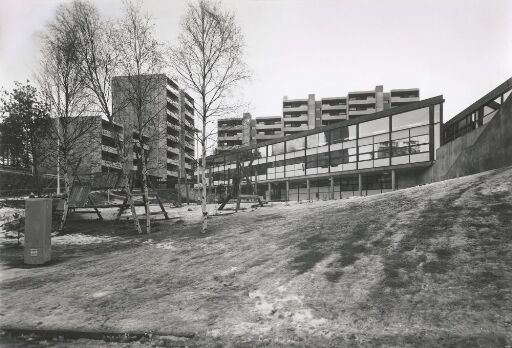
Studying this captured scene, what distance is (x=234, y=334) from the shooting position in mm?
4508

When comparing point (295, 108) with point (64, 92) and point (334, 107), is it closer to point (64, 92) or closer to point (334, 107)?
point (334, 107)

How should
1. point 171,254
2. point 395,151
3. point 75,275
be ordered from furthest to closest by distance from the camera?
Answer: point 395,151 < point 171,254 < point 75,275

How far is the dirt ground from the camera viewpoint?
4.37 m

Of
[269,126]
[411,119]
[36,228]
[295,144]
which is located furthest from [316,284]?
[269,126]

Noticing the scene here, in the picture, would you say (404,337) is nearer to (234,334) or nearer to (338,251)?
(234,334)

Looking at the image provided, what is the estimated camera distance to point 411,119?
92.3ft

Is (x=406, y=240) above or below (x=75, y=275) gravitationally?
above

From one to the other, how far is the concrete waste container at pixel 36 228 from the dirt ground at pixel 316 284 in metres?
0.54

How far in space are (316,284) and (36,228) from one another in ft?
26.3

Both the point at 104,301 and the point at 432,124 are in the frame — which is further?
the point at 432,124

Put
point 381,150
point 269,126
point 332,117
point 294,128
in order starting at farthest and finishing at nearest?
point 269,126 < point 294,128 < point 332,117 < point 381,150

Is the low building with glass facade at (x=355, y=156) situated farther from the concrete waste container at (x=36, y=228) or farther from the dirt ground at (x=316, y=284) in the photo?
the concrete waste container at (x=36, y=228)

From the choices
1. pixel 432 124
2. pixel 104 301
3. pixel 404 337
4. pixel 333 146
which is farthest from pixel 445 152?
pixel 333 146

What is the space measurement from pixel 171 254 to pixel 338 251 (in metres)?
4.96
